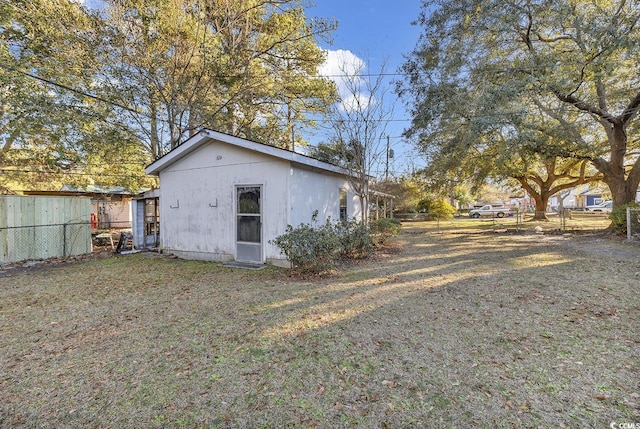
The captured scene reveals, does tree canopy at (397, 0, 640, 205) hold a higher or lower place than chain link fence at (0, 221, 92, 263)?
higher

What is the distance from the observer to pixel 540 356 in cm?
294

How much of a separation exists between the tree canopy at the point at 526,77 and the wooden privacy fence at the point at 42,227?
40.3 feet

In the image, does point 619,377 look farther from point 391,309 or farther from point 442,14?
point 442,14

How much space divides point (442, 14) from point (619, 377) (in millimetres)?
11951

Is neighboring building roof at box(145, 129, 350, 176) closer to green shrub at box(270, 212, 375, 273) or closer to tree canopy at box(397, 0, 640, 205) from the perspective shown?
green shrub at box(270, 212, 375, 273)

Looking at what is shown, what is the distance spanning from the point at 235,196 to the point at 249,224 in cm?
84

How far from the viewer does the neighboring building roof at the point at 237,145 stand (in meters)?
6.89

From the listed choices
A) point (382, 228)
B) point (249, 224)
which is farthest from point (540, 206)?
point (249, 224)

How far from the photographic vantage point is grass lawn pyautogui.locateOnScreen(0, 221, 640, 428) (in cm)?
220

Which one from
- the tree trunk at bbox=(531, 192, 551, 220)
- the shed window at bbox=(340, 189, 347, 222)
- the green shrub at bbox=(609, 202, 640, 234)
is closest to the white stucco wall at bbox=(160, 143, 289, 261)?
the shed window at bbox=(340, 189, 347, 222)

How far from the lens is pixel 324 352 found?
308 centimetres

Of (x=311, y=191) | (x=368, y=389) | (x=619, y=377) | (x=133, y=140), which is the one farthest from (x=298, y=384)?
(x=133, y=140)

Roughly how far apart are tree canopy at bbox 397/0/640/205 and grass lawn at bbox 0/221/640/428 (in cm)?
555

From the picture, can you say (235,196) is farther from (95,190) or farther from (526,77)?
(95,190)
